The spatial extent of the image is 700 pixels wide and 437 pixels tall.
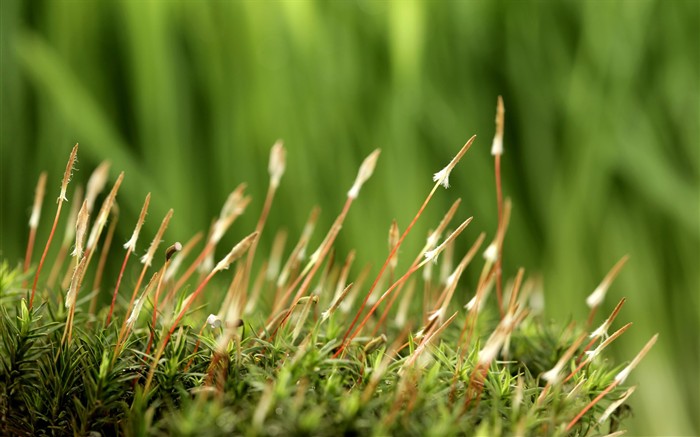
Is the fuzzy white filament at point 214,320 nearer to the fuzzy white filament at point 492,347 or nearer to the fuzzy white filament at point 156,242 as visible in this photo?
the fuzzy white filament at point 156,242

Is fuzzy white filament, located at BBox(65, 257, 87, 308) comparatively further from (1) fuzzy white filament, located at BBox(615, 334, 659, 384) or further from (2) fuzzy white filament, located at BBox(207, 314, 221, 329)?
(1) fuzzy white filament, located at BBox(615, 334, 659, 384)

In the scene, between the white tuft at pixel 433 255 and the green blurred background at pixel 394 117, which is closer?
the white tuft at pixel 433 255

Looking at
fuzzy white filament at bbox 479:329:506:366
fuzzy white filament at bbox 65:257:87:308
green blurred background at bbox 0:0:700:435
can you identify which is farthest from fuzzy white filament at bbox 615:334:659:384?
green blurred background at bbox 0:0:700:435

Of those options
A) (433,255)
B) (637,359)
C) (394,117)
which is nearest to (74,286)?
(433,255)

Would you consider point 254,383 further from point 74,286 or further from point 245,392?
point 74,286

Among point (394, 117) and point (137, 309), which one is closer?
point (137, 309)

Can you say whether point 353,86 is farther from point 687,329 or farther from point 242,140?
point 687,329

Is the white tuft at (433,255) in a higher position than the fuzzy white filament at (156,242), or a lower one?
lower

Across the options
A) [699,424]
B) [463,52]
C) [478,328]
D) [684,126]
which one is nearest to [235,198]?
[478,328]

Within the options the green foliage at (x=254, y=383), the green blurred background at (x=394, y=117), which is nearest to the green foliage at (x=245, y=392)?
→ the green foliage at (x=254, y=383)
